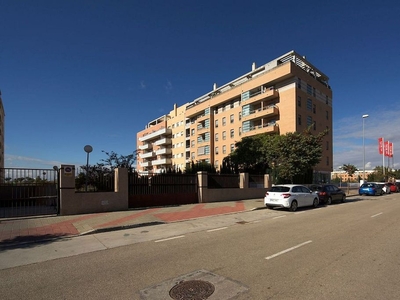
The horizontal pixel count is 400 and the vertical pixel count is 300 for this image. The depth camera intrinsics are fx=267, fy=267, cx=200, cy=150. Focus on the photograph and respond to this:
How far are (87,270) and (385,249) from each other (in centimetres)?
699

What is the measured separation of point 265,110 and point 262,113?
92 cm

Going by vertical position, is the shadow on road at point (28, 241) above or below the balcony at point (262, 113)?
below

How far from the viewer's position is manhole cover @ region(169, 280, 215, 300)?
4.09 meters

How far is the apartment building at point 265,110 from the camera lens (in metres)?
41.3

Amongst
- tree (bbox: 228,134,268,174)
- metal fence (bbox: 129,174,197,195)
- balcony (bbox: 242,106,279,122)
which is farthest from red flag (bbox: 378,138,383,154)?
metal fence (bbox: 129,174,197,195)

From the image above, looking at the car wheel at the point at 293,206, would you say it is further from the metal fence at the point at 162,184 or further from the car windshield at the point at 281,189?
the metal fence at the point at 162,184

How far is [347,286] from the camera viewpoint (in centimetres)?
438

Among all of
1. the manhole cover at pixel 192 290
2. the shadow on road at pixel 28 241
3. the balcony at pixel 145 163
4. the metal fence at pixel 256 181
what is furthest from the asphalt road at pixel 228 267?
the balcony at pixel 145 163

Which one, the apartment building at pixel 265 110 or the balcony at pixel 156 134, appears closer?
the apartment building at pixel 265 110

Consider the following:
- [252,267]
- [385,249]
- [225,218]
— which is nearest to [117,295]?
[252,267]

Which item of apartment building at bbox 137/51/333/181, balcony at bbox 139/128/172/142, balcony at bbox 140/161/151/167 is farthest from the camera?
balcony at bbox 140/161/151/167

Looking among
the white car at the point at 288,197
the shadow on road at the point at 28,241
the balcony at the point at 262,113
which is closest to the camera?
the shadow on road at the point at 28,241

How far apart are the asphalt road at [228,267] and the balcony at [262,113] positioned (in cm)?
3518

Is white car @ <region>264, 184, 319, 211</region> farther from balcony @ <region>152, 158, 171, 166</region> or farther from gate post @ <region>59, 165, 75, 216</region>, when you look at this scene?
balcony @ <region>152, 158, 171, 166</region>
